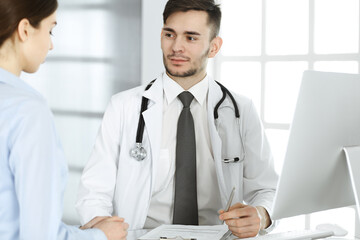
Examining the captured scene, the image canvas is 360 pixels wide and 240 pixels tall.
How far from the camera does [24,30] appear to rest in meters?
1.09

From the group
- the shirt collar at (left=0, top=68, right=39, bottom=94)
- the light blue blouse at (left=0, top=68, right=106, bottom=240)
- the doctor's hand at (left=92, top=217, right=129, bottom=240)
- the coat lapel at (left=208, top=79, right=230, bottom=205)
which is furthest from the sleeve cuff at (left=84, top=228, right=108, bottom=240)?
the coat lapel at (left=208, top=79, right=230, bottom=205)

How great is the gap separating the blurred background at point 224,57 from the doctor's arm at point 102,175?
3.31ft

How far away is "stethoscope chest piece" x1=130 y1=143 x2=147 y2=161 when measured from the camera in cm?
187

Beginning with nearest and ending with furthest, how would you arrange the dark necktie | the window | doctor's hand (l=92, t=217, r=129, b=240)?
doctor's hand (l=92, t=217, r=129, b=240)
the dark necktie
the window

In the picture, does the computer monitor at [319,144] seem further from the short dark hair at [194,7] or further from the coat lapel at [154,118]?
the short dark hair at [194,7]

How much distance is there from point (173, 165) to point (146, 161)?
118mm

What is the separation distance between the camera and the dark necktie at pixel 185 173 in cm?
185

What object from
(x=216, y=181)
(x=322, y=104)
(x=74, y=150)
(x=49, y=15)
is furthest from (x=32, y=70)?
(x=74, y=150)

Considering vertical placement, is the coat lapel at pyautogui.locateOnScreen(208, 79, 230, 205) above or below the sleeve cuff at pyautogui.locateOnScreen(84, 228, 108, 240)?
above

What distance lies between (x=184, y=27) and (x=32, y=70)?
3.17ft

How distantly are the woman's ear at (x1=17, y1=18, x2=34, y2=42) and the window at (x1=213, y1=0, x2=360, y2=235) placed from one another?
1693 millimetres

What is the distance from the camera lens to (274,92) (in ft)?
9.53

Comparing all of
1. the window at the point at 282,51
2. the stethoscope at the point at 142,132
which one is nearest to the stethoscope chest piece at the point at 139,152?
Answer: the stethoscope at the point at 142,132

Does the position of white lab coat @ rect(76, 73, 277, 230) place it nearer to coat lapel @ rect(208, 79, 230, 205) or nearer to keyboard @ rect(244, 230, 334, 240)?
coat lapel @ rect(208, 79, 230, 205)
